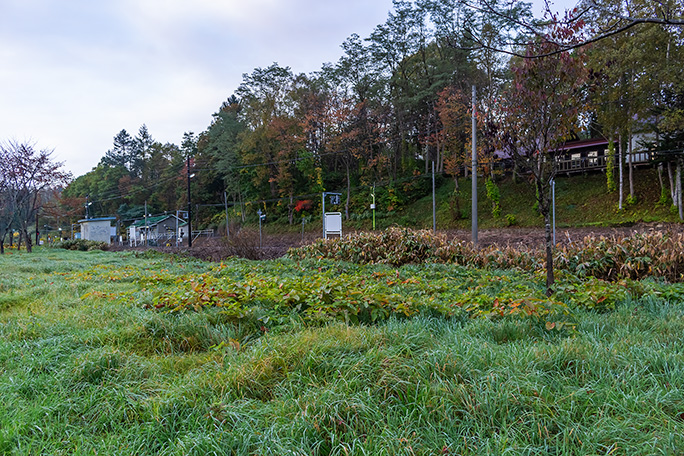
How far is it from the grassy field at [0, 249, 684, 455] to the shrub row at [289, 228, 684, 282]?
236 centimetres

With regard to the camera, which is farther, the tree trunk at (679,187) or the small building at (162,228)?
the small building at (162,228)

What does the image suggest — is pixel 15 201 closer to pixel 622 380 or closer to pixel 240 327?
pixel 240 327

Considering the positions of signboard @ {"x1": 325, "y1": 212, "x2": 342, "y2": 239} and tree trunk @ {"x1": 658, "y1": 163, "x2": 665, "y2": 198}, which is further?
tree trunk @ {"x1": 658, "y1": 163, "x2": 665, "y2": 198}

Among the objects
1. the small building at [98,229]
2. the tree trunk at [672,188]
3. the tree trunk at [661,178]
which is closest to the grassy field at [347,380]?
the tree trunk at [672,188]

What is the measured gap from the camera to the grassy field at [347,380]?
1.59 meters

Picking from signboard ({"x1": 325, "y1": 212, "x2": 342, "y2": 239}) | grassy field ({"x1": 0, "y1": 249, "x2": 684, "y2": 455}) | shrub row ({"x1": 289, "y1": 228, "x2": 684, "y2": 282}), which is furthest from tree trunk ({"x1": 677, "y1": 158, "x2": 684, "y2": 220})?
grassy field ({"x1": 0, "y1": 249, "x2": 684, "y2": 455})

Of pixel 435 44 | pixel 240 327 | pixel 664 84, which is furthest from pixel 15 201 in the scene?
pixel 664 84

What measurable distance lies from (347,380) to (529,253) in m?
6.42

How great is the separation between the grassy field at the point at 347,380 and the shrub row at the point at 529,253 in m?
2.36

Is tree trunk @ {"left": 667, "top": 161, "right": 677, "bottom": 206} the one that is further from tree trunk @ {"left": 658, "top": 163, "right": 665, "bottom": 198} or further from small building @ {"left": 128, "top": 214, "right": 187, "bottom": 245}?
small building @ {"left": 128, "top": 214, "right": 187, "bottom": 245}

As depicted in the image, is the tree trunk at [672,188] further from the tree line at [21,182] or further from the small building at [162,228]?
the small building at [162,228]

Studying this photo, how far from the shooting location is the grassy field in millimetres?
1590

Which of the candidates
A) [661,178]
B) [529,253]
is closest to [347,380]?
[529,253]

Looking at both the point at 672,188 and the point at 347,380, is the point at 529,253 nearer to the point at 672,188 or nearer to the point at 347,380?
the point at 347,380
